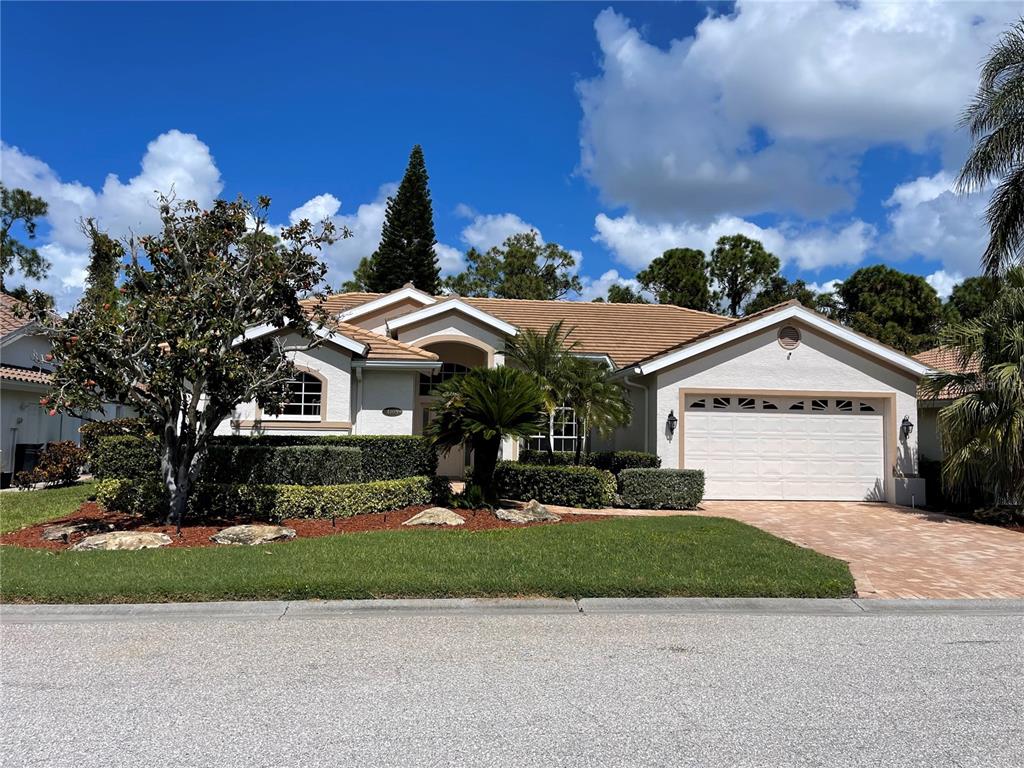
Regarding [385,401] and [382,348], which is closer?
[385,401]

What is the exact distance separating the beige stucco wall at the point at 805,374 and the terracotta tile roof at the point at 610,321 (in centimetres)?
389

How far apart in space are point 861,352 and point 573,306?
33.6 ft

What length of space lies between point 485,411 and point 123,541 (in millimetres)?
5651

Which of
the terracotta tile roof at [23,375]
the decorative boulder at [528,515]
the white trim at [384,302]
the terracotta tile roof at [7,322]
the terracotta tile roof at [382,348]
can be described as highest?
the white trim at [384,302]

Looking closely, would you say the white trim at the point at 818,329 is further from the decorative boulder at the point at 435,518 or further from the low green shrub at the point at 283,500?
the low green shrub at the point at 283,500

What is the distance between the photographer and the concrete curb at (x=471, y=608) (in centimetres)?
684

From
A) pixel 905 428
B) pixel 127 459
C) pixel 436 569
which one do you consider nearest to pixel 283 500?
pixel 127 459

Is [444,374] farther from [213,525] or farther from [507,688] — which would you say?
[507,688]

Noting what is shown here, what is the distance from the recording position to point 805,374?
16.9 meters

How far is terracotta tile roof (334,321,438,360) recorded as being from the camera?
1644 cm

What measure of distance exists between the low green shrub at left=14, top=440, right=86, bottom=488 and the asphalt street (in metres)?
12.0

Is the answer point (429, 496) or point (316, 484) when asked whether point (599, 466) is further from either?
point (316, 484)

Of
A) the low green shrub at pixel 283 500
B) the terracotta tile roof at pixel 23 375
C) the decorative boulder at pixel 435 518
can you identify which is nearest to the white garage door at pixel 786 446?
the decorative boulder at pixel 435 518

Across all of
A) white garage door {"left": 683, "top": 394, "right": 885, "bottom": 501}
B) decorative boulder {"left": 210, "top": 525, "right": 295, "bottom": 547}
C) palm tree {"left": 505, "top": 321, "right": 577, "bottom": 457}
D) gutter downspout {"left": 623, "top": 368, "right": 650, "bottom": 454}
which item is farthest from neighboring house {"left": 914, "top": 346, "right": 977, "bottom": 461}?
decorative boulder {"left": 210, "top": 525, "right": 295, "bottom": 547}
